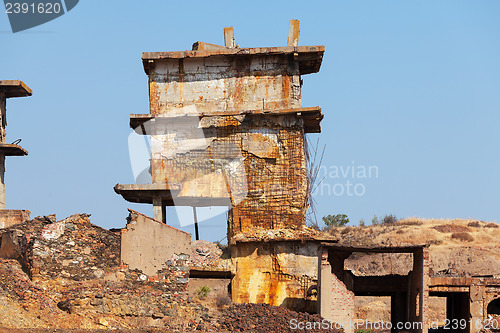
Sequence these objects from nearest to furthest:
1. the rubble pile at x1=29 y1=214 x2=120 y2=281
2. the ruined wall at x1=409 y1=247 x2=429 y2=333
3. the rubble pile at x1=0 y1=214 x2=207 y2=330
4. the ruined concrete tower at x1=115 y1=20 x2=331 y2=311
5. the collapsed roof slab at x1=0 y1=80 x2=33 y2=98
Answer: the rubble pile at x1=0 y1=214 x2=207 y2=330 → the rubble pile at x1=29 y1=214 x2=120 y2=281 → the ruined wall at x1=409 y1=247 x2=429 y2=333 → the ruined concrete tower at x1=115 y1=20 x2=331 y2=311 → the collapsed roof slab at x1=0 y1=80 x2=33 y2=98

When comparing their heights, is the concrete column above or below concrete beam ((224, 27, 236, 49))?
below

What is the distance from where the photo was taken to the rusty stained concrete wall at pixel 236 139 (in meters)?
25.3

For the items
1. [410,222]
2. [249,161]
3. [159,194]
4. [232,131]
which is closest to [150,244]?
[159,194]

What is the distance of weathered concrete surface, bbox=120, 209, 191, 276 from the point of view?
21.5m

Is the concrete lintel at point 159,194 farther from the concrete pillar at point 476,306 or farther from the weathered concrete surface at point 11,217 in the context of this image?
the concrete pillar at point 476,306

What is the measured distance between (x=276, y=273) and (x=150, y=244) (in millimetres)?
4709

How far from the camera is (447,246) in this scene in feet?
142

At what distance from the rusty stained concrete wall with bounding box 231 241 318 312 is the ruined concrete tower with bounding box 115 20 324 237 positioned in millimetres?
785

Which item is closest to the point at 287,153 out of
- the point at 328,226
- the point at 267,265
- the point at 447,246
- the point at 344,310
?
the point at 267,265

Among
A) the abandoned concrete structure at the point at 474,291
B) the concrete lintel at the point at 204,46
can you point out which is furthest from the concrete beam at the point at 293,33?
the abandoned concrete structure at the point at 474,291

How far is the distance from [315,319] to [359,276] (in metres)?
5.27

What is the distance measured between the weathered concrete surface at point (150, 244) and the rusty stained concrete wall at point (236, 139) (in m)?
3.21

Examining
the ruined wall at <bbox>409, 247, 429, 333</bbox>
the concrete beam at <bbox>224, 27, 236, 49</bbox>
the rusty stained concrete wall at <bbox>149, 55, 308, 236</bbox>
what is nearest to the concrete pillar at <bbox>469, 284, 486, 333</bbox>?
the ruined wall at <bbox>409, 247, 429, 333</bbox>

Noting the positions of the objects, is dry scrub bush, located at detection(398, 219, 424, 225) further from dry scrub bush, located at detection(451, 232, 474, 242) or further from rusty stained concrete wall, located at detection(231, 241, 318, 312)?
rusty stained concrete wall, located at detection(231, 241, 318, 312)
